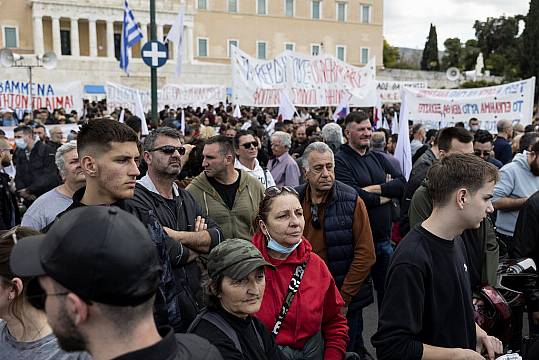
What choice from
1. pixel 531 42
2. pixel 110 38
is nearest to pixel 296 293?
pixel 531 42

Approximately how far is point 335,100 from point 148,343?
1133 centimetres

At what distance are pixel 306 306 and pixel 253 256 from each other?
56cm

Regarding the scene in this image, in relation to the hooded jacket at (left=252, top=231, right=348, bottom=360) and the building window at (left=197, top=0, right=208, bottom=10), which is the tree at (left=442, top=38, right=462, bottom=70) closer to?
the building window at (left=197, top=0, right=208, bottom=10)

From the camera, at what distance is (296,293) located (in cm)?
279

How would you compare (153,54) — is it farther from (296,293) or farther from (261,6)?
(261,6)

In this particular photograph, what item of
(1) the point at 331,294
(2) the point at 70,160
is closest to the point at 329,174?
(1) the point at 331,294

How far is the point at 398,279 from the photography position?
7.46 feet

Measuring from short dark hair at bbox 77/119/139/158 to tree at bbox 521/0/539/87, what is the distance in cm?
4402

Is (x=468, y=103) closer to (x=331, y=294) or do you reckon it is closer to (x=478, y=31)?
(x=331, y=294)

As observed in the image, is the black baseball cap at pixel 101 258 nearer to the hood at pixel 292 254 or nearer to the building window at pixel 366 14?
the hood at pixel 292 254

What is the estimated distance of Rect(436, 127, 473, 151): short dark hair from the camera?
4668mm

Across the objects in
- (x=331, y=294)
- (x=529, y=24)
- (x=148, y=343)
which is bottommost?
(x=331, y=294)

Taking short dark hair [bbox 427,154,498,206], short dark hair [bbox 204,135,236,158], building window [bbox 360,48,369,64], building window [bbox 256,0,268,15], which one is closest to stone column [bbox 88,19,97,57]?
building window [bbox 256,0,268,15]

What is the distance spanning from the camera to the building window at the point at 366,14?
63.2 meters
